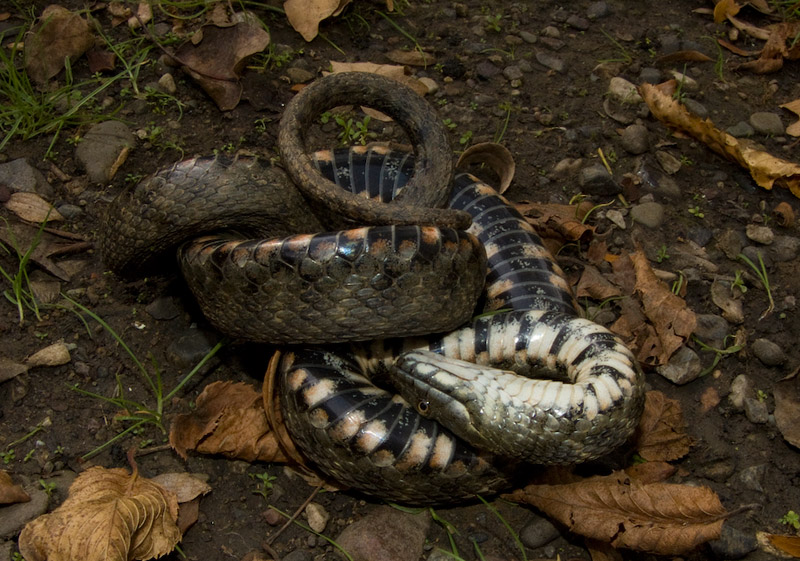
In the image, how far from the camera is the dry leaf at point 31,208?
14.4 feet

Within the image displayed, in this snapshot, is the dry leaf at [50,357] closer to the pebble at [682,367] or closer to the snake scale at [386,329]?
the snake scale at [386,329]

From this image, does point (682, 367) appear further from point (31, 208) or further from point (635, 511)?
point (31, 208)

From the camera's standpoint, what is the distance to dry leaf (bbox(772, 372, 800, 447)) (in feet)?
12.5

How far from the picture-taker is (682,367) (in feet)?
13.3

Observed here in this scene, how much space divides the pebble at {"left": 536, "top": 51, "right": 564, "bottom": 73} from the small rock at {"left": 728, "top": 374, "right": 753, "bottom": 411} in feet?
7.85

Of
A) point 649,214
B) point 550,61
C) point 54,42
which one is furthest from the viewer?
point 550,61

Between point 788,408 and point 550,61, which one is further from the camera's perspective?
point 550,61

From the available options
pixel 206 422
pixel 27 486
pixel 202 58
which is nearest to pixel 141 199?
pixel 206 422

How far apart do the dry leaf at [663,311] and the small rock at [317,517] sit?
5.70 ft

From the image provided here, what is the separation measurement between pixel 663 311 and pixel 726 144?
1286mm

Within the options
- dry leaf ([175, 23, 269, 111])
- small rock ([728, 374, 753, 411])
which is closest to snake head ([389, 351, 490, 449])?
small rock ([728, 374, 753, 411])

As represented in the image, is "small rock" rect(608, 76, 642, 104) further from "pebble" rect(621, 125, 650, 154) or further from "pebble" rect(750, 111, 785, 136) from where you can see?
"pebble" rect(750, 111, 785, 136)

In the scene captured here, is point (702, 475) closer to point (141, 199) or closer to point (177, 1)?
point (141, 199)

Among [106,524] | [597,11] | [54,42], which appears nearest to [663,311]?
[597,11]
